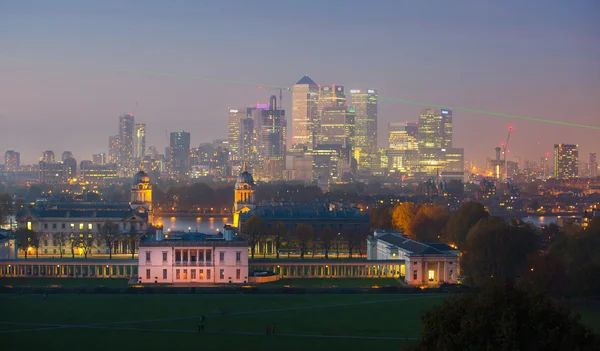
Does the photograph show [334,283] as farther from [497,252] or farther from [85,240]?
[85,240]

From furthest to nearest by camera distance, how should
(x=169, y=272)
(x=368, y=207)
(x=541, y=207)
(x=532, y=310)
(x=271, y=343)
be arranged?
(x=541, y=207), (x=368, y=207), (x=169, y=272), (x=271, y=343), (x=532, y=310)

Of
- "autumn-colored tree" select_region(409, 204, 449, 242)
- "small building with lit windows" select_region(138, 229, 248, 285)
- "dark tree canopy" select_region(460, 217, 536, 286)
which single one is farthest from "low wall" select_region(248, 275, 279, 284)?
"autumn-colored tree" select_region(409, 204, 449, 242)

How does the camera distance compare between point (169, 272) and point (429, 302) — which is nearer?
point (429, 302)

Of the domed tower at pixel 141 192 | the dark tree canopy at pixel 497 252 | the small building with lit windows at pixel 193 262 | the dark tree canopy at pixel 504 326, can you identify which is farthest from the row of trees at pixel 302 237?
the dark tree canopy at pixel 504 326

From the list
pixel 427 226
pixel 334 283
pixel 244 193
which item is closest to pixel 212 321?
pixel 334 283

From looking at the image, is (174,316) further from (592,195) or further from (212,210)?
(592,195)

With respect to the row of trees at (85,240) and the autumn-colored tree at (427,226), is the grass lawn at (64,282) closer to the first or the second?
the row of trees at (85,240)

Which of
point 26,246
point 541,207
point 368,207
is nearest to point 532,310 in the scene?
point 26,246
